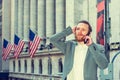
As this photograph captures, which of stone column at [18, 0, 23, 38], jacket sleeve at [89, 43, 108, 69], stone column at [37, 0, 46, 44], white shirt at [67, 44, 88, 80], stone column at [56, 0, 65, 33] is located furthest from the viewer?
stone column at [18, 0, 23, 38]

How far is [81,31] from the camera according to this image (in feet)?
15.3

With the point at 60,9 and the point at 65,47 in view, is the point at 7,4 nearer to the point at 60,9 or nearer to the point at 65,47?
the point at 60,9

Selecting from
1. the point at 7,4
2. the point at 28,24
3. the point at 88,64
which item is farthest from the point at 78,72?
the point at 7,4

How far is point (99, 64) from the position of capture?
4488mm

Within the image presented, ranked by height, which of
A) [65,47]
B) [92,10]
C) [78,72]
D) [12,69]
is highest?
[92,10]

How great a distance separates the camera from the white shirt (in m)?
4.57

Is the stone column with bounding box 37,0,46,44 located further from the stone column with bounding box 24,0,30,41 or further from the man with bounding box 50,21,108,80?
the man with bounding box 50,21,108,80

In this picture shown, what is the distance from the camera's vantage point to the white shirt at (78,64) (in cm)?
457

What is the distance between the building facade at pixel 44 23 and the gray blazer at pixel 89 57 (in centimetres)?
2701

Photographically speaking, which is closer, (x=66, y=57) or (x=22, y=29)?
(x=66, y=57)

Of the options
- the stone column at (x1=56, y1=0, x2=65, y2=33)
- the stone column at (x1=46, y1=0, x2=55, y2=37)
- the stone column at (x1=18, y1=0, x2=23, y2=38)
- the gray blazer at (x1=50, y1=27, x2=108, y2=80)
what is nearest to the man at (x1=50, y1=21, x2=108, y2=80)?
the gray blazer at (x1=50, y1=27, x2=108, y2=80)

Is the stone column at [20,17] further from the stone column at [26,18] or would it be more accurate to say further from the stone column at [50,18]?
the stone column at [50,18]

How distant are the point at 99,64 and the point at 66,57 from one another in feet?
1.70

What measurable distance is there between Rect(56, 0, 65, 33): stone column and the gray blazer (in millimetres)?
42818
